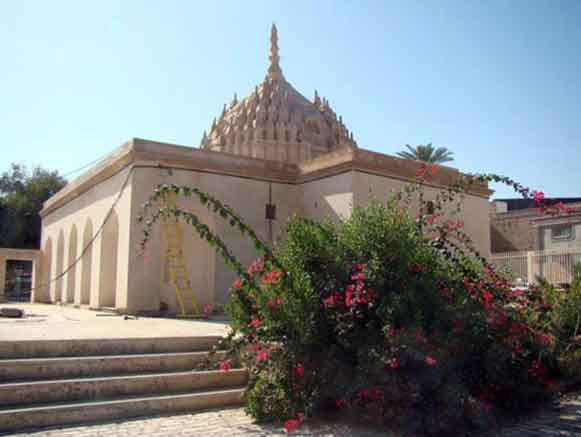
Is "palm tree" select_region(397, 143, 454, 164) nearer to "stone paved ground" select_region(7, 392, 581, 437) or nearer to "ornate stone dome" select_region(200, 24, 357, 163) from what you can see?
"ornate stone dome" select_region(200, 24, 357, 163)

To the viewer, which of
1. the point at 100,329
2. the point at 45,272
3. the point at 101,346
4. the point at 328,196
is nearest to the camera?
the point at 101,346

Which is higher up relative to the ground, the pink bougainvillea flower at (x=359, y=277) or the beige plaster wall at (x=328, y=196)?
the beige plaster wall at (x=328, y=196)

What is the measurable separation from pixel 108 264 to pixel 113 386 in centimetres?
1030

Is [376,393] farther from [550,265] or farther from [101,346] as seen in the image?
[550,265]

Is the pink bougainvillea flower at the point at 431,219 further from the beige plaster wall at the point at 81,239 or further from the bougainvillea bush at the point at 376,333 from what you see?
the beige plaster wall at the point at 81,239

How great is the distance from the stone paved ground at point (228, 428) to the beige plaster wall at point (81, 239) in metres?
7.82

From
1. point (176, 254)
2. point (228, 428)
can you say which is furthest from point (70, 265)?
point (228, 428)

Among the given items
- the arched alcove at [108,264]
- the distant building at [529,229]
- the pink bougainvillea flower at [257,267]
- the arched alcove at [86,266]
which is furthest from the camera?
the distant building at [529,229]

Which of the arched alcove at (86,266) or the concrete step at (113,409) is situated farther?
the arched alcove at (86,266)

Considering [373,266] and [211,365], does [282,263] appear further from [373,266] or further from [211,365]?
[211,365]

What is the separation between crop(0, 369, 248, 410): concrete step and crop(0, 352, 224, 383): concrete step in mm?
199

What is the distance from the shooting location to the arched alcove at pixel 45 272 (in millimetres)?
23828

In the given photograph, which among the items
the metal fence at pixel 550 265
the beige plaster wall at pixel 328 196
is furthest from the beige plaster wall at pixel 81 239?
the metal fence at pixel 550 265

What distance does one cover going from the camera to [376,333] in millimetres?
5508
